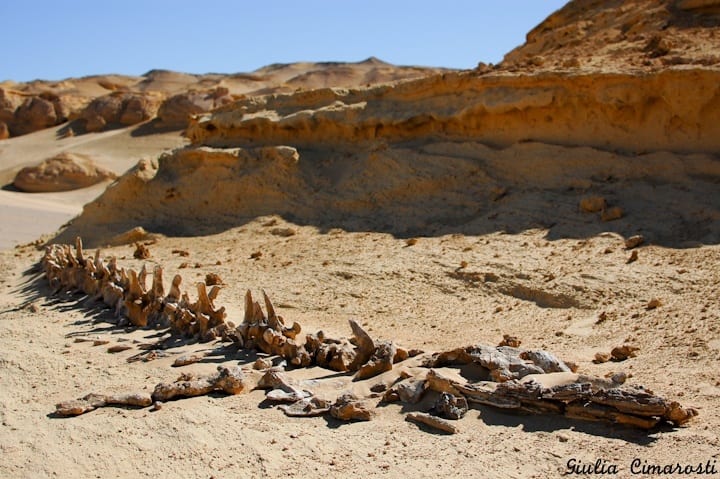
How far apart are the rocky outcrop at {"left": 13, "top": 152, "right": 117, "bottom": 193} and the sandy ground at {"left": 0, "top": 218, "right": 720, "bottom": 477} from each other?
13.4m

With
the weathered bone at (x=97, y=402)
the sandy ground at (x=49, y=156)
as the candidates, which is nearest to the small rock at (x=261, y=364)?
the weathered bone at (x=97, y=402)

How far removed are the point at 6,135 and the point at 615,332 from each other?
106 ft

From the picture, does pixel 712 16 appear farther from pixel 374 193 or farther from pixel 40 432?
pixel 40 432

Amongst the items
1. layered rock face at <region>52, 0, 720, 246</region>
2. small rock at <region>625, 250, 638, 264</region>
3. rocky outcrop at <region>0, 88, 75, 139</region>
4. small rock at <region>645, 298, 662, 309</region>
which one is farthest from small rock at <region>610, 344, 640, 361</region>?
rocky outcrop at <region>0, 88, 75, 139</region>

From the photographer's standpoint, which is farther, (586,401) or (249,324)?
(249,324)

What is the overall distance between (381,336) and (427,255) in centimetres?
206

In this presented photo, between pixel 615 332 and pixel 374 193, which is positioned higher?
pixel 374 193

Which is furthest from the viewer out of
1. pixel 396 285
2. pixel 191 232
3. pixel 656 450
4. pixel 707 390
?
pixel 191 232

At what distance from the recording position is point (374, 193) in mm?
10578

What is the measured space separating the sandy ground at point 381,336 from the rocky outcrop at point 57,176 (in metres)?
13.4

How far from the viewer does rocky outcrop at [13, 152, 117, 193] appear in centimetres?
2366

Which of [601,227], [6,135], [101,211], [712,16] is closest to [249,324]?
[601,227]

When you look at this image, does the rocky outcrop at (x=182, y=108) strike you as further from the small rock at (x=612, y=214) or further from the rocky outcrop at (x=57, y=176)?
the small rock at (x=612, y=214)

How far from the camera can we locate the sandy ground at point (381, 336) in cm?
430
